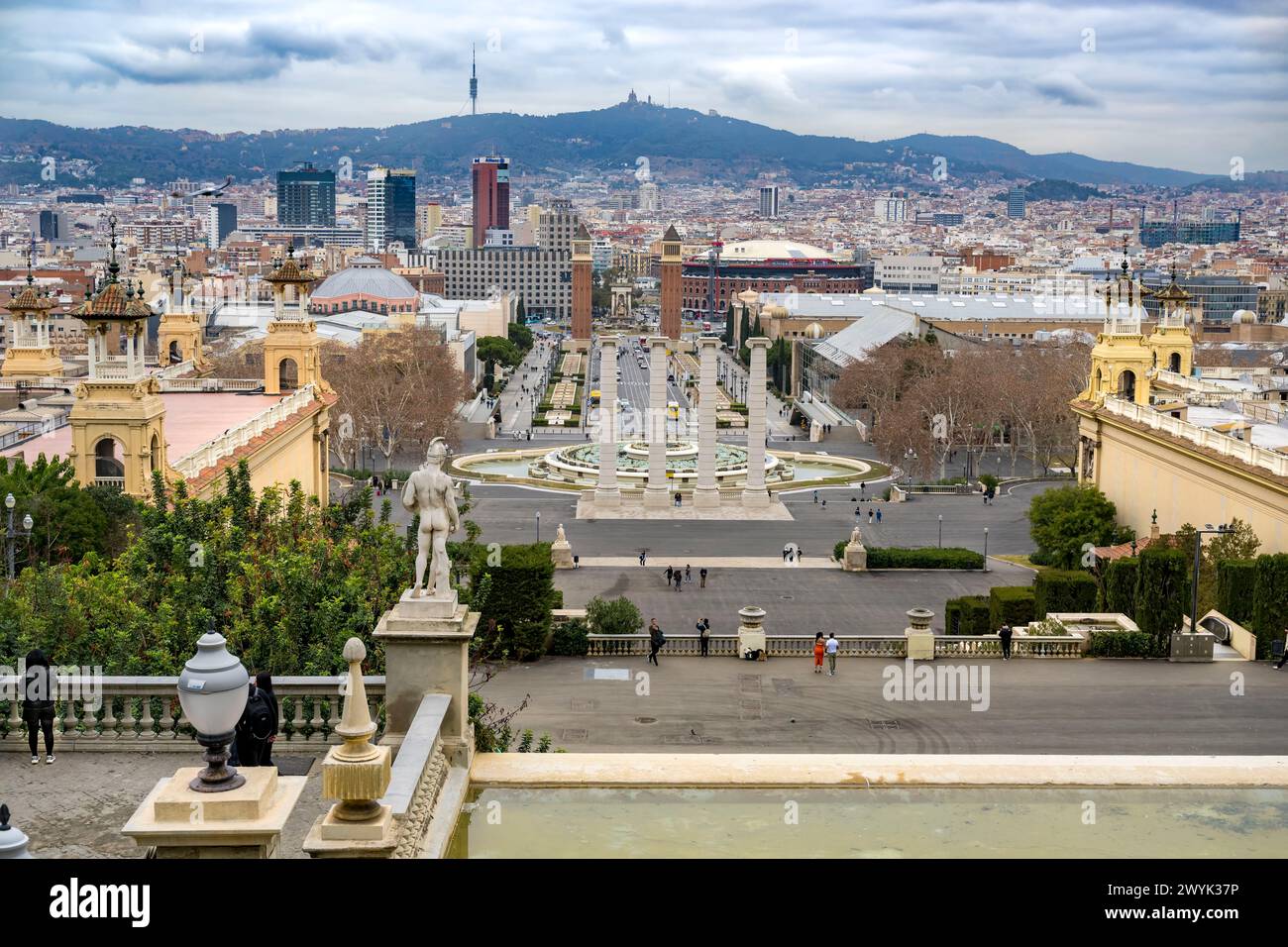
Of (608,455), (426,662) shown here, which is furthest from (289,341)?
(426,662)

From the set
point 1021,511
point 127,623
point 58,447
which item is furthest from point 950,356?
point 127,623

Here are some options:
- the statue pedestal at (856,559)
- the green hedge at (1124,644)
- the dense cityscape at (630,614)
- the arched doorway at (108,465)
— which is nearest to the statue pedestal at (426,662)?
the dense cityscape at (630,614)

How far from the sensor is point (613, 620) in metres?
37.8

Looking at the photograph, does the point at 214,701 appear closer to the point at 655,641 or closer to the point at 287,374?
the point at 655,641

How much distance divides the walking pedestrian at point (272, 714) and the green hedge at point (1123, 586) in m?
26.7

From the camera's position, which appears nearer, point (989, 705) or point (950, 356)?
point (989, 705)

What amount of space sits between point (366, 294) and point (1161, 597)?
121m

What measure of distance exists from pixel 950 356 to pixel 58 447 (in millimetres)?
69008

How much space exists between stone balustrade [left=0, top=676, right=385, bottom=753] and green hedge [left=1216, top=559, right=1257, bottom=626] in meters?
27.4

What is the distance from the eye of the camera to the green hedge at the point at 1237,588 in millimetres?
36969

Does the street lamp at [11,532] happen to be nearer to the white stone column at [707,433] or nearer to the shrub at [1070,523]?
the shrub at [1070,523]

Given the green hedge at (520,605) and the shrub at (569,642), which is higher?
the green hedge at (520,605)
